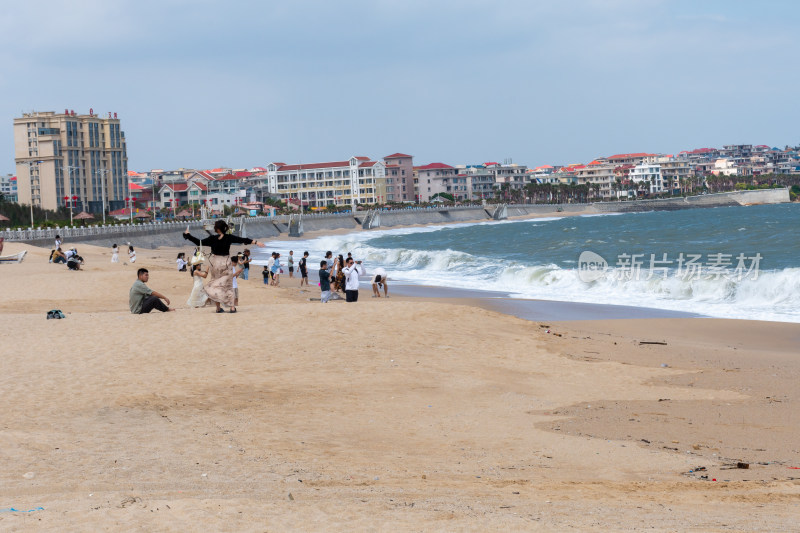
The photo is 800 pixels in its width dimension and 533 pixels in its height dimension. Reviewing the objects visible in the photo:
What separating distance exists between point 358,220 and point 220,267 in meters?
102

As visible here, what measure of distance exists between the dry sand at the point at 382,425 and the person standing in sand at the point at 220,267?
0.40 m

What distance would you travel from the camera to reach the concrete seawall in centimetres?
6115

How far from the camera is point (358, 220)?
11644cm

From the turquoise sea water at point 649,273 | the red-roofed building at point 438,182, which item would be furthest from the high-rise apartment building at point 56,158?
the turquoise sea water at point 649,273

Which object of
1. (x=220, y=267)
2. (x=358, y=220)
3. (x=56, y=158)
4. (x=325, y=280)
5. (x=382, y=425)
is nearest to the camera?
(x=382, y=425)

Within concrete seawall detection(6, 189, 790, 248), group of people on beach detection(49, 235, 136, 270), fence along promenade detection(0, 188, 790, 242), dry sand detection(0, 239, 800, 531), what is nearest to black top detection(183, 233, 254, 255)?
Result: dry sand detection(0, 239, 800, 531)

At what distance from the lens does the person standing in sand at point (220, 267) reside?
46.3 ft

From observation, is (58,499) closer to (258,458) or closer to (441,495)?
(258,458)

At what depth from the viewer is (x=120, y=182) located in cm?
15488

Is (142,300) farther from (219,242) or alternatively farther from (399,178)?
(399,178)

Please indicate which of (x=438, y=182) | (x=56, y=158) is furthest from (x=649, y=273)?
(x=438, y=182)

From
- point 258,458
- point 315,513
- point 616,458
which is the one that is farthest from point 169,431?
point 616,458

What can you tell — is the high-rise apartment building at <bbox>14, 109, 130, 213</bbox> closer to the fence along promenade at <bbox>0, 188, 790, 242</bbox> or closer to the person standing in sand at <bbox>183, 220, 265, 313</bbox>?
the fence along promenade at <bbox>0, 188, 790, 242</bbox>

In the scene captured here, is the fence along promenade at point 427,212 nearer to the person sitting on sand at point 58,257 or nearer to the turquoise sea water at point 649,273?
the person sitting on sand at point 58,257
